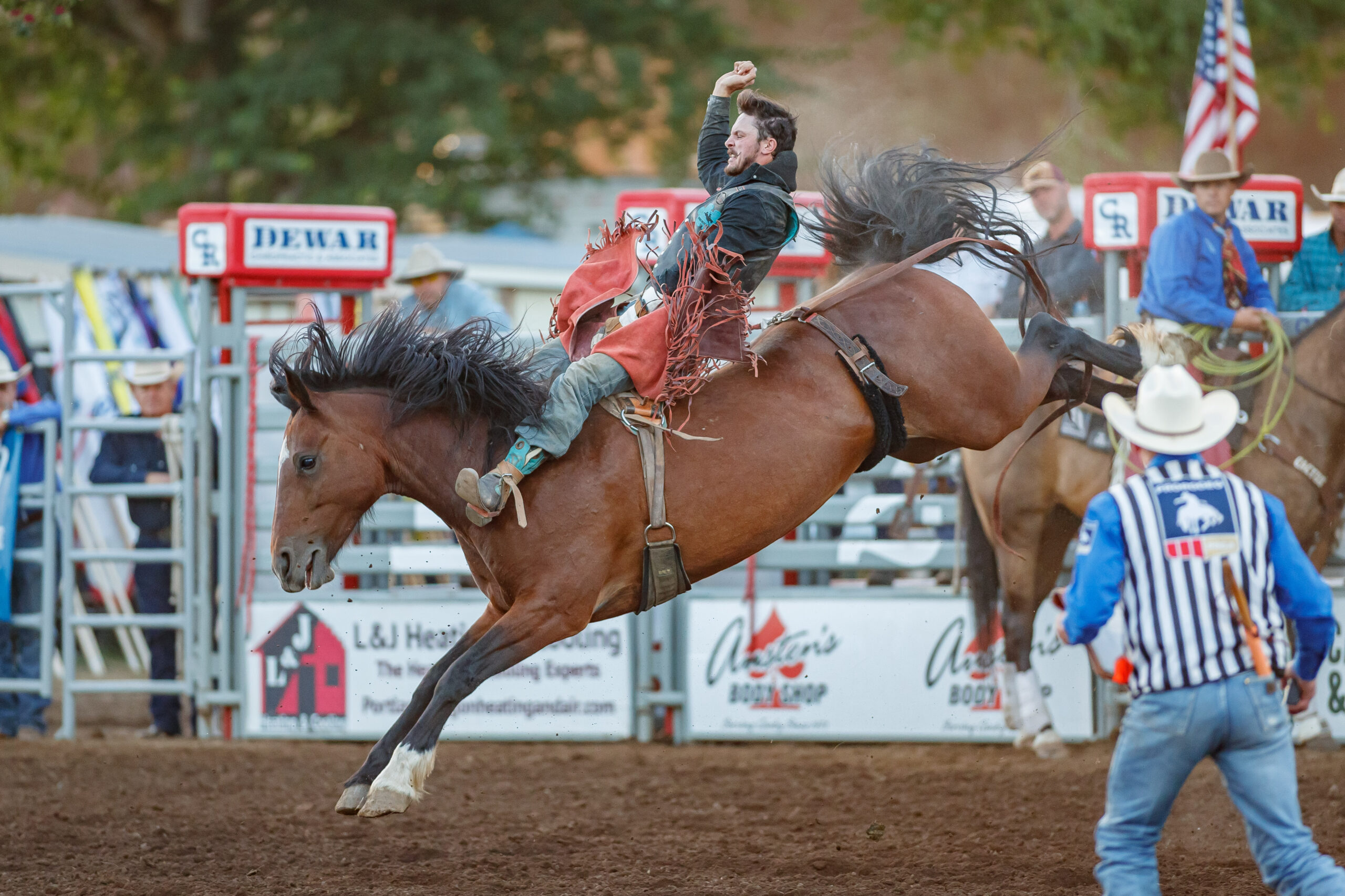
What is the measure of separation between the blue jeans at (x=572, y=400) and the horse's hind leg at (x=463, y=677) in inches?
20.8

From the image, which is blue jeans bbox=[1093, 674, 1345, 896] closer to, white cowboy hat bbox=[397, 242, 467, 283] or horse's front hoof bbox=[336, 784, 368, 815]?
horse's front hoof bbox=[336, 784, 368, 815]

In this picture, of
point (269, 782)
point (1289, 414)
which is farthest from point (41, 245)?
point (1289, 414)

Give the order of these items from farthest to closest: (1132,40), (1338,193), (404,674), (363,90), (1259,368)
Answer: (363,90)
(1132,40)
(404,674)
(1338,193)
(1259,368)

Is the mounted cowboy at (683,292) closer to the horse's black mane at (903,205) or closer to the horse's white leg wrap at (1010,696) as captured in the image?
the horse's black mane at (903,205)

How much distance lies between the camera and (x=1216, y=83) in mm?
9008

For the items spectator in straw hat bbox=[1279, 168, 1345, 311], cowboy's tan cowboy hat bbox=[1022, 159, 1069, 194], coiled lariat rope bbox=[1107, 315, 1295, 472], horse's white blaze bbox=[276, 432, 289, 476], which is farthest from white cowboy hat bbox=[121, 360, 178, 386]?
spectator in straw hat bbox=[1279, 168, 1345, 311]

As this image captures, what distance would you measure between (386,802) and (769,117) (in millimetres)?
2579

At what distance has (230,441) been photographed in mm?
8117

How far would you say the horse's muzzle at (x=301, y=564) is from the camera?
4.71 meters

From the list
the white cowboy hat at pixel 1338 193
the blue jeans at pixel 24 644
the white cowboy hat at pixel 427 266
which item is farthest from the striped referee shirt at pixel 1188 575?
the blue jeans at pixel 24 644

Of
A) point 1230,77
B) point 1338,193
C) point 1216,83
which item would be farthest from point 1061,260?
point 1230,77

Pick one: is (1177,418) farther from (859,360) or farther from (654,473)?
(654,473)

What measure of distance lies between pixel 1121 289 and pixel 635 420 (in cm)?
387

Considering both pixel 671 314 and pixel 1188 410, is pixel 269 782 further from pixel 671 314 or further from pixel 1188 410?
pixel 1188 410
